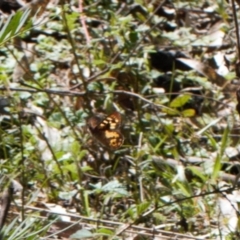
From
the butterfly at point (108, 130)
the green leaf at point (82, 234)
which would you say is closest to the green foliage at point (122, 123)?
the green leaf at point (82, 234)

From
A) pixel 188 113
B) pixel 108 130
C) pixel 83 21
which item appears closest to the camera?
pixel 108 130

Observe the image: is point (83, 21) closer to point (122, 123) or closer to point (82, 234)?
point (122, 123)

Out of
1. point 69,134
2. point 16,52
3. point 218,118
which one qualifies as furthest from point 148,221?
point 16,52

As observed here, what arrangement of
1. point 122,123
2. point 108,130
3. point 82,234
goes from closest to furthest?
point 82,234 < point 108,130 < point 122,123

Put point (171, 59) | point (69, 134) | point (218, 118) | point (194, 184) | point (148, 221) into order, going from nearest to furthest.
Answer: point (148, 221) < point (194, 184) < point (69, 134) < point (218, 118) < point (171, 59)

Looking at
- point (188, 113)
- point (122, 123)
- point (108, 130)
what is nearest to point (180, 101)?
point (188, 113)

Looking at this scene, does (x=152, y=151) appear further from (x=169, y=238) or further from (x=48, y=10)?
(x=48, y=10)

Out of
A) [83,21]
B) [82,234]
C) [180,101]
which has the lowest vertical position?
[82,234]

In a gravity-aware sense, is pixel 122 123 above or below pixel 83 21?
below
